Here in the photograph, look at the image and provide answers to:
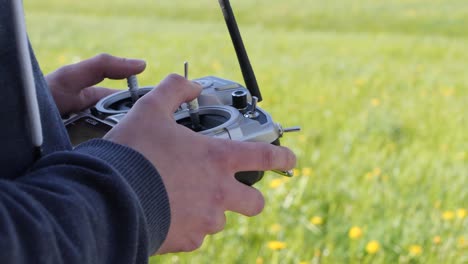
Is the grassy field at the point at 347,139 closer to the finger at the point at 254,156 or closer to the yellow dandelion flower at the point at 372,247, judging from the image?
the yellow dandelion flower at the point at 372,247

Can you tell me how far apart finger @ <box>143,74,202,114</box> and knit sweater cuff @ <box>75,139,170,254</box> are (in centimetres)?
7

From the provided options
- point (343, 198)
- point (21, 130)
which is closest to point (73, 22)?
point (343, 198)

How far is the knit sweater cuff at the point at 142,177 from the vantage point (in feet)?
2.37

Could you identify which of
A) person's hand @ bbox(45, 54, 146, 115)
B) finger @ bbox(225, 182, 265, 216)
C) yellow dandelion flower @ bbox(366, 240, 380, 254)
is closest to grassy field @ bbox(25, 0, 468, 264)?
yellow dandelion flower @ bbox(366, 240, 380, 254)

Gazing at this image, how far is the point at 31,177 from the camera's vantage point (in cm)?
70

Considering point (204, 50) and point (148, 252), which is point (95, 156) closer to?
point (148, 252)

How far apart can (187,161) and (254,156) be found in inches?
3.1

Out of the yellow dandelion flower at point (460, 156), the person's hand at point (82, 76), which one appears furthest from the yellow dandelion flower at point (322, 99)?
the person's hand at point (82, 76)

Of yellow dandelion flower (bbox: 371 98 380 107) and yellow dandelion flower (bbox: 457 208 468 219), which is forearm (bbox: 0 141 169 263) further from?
yellow dandelion flower (bbox: 371 98 380 107)

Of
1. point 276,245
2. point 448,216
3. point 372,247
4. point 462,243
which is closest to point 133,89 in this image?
point 276,245

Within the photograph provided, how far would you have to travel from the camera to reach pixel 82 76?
1.05 m

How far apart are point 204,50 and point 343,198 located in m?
4.17

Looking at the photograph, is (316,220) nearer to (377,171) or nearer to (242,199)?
(377,171)

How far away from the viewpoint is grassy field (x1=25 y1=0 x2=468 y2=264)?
2.07 metres
